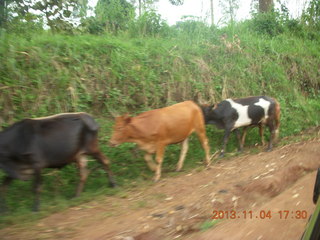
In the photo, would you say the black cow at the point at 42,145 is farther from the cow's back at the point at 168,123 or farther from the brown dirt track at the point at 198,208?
the cow's back at the point at 168,123

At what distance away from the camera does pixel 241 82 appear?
982 centimetres

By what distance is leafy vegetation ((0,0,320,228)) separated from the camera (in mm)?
6391

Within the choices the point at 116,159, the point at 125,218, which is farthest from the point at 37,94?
the point at 125,218

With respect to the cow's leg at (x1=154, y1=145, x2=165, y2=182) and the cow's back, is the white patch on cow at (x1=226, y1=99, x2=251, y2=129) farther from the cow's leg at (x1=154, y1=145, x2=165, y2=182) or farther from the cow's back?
the cow's leg at (x1=154, y1=145, x2=165, y2=182)

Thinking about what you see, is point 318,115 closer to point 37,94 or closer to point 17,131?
point 37,94

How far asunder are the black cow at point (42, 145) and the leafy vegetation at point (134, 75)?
1.52 ft

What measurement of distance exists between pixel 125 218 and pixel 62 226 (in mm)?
739

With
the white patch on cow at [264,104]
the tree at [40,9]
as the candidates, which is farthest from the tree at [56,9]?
the white patch on cow at [264,104]

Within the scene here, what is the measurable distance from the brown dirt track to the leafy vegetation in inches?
19.7

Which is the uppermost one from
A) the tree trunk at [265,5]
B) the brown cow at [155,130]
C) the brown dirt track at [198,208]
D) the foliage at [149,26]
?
the tree trunk at [265,5]

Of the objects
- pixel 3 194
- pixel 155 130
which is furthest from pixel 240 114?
pixel 3 194

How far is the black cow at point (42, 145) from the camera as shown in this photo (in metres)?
4.73

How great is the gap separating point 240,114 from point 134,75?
2.56 m

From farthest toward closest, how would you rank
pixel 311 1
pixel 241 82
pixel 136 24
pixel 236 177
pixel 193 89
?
pixel 311 1
pixel 136 24
pixel 241 82
pixel 193 89
pixel 236 177
